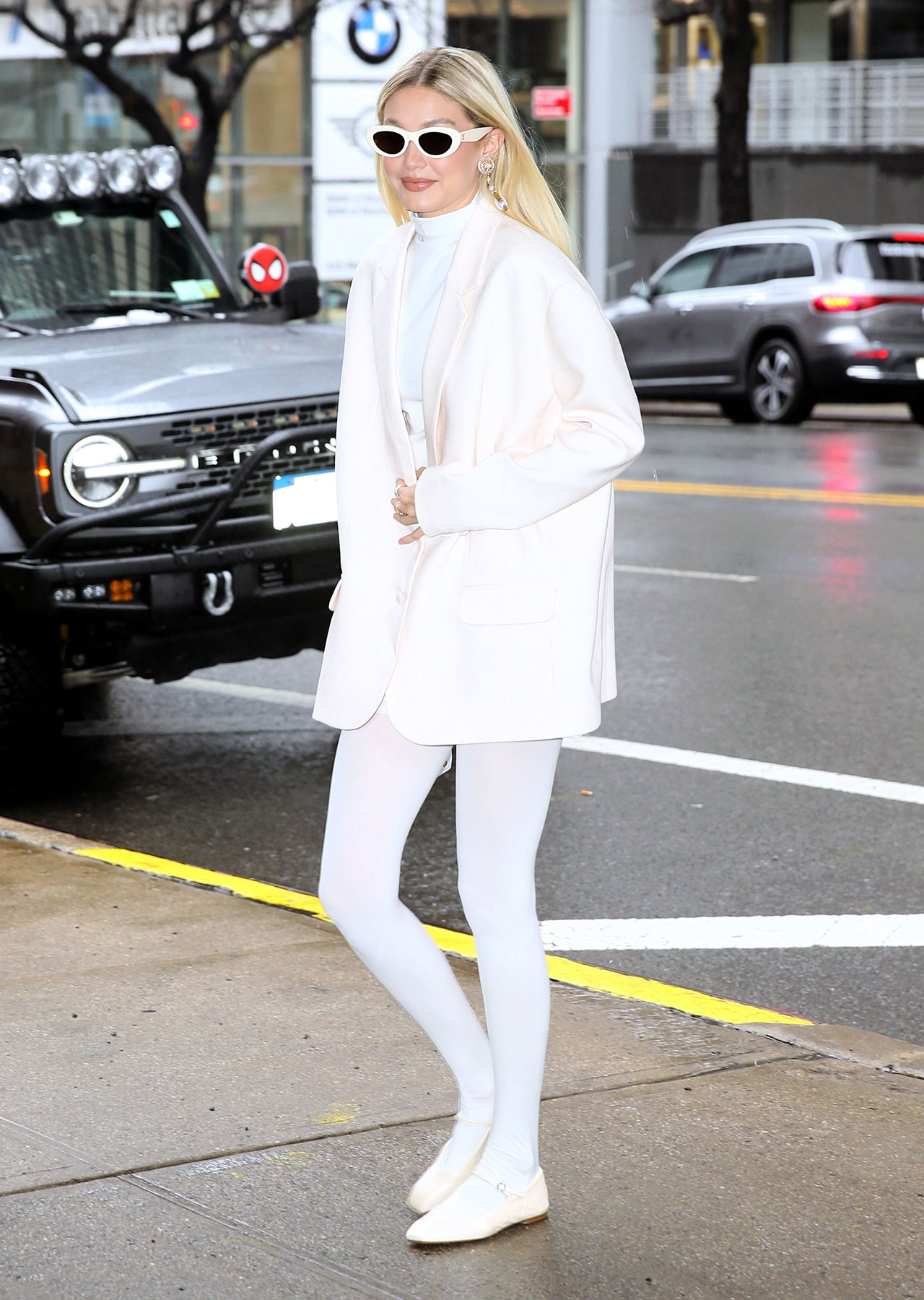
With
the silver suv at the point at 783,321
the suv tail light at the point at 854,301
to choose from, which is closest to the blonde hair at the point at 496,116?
the silver suv at the point at 783,321

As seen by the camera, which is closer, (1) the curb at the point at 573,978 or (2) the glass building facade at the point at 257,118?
(1) the curb at the point at 573,978

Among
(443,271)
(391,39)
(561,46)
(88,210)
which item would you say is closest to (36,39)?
(391,39)

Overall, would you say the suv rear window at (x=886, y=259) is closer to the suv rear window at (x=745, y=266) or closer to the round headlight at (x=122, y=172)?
the suv rear window at (x=745, y=266)

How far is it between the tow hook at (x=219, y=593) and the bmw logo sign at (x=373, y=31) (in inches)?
A: 1059

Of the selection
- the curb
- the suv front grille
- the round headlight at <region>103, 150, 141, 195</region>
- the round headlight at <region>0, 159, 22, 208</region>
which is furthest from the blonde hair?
the round headlight at <region>103, 150, 141, 195</region>

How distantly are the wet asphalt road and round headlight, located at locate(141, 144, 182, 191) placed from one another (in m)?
2.09

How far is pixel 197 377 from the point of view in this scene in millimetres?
6355

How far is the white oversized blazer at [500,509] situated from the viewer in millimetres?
3012

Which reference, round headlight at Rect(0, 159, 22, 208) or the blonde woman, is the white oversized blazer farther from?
round headlight at Rect(0, 159, 22, 208)

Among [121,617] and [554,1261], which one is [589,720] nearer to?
[554,1261]

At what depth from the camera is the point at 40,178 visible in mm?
7484

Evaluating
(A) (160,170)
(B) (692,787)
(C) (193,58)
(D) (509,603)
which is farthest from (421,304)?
(C) (193,58)

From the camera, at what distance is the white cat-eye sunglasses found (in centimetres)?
310

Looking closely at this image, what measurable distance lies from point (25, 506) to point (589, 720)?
3.40 m
